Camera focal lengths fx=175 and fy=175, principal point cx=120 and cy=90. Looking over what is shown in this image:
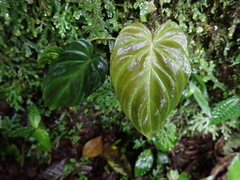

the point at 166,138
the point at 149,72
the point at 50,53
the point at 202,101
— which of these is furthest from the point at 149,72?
the point at 166,138

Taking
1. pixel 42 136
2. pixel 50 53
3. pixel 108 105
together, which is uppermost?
pixel 50 53

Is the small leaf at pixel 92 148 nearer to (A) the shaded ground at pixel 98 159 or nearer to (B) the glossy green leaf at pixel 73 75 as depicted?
(A) the shaded ground at pixel 98 159

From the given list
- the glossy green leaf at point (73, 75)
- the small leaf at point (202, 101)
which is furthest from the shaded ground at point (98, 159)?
the glossy green leaf at point (73, 75)

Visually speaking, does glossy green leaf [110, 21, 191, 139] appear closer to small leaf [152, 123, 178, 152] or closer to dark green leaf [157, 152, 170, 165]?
small leaf [152, 123, 178, 152]

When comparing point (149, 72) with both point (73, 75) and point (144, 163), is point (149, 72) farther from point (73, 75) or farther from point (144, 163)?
point (144, 163)

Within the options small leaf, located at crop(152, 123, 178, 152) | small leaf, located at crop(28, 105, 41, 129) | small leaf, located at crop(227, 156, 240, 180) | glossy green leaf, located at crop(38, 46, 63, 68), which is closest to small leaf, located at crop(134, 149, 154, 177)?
small leaf, located at crop(152, 123, 178, 152)

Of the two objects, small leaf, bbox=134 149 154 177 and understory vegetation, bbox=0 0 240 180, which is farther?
small leaf, bbox=134 149 154 177

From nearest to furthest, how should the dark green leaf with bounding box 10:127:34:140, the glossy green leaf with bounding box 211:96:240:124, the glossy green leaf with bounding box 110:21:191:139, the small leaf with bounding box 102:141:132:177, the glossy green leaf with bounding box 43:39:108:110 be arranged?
the glossy green leaf with bounding box 110:21:191:139 → the glossy green leaf with bounding box 43:39:108:110 → the glossy green leaf with bounding box 211:96:240:124 → the dark green leaf with bounding box 10:127:34:140 → the small leaf with bounding box 102:141:132:177

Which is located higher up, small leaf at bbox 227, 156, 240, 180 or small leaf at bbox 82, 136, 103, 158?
small leaf at bbox 82, 136, 103, 158
